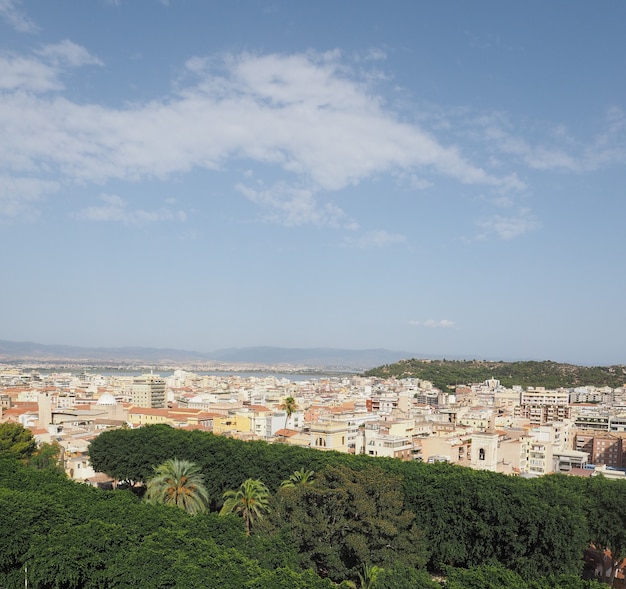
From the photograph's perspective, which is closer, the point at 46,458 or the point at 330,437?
the point at 46,458

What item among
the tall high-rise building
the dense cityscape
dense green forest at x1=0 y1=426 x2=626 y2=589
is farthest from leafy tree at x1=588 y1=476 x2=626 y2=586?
the tall high-rise building

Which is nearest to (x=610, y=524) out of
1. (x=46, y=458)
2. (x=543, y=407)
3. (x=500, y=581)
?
(x=500, y=581)

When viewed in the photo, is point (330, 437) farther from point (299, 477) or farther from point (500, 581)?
point (500, 581)

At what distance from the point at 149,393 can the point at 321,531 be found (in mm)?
78689

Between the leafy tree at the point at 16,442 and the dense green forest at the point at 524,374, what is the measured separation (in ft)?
322

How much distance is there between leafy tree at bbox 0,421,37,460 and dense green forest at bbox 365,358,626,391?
9802 cm

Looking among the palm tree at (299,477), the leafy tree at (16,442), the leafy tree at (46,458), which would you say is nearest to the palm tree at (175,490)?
the palm tree at (299,477)

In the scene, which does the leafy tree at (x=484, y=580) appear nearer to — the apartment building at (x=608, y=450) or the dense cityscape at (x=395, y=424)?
the dense cityscape at (x=395, y=424)

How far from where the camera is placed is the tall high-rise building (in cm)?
9319

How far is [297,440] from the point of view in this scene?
1791 inches

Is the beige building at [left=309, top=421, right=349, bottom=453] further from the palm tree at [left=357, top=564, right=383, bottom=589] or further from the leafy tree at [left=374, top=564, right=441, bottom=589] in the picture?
the leafy tree at [left=374, top=564, right=441, bottom=589]

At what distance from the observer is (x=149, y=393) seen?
93312mm

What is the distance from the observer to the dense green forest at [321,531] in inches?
572

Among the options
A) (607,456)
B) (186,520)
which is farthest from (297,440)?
(607,456)
